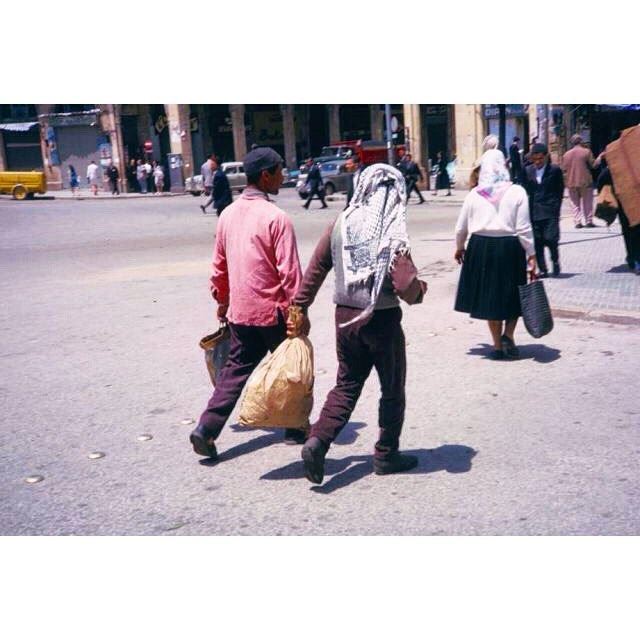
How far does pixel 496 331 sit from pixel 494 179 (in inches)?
50.5

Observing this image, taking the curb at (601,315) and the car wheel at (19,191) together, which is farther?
the car wheel at (19,191)

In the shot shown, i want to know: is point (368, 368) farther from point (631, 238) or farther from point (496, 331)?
point (631, 238)

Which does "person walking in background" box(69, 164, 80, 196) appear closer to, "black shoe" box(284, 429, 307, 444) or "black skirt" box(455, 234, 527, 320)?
"black skirt" box(455, 234, 527, 320)

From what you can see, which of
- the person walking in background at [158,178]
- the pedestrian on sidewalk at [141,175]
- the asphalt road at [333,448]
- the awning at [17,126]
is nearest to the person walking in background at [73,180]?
the pedestrian on sidewalk at [141,175]

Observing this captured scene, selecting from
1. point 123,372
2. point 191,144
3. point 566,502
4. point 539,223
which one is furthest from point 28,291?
point 191,144

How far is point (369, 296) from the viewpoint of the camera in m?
4.02

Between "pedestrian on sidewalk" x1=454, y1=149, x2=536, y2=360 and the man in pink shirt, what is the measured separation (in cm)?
239

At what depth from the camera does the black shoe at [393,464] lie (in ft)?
14.2

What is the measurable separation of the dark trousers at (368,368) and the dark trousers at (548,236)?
6356 mm

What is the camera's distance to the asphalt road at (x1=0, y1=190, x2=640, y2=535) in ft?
12.6

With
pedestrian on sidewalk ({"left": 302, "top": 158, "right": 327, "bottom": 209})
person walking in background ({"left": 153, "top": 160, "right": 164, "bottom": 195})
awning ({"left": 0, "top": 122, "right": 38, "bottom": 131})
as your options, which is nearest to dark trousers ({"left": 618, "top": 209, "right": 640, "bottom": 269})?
pedestrian on sidewalk ({"left": 302, "top": 158, "right": 327, "bottom": 209})

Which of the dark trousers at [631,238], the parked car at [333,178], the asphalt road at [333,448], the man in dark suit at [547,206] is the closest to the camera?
the asphalt road at [333,448]

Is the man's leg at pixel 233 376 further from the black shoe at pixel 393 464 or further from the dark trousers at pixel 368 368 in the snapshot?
the black shoe at pixel 393 464

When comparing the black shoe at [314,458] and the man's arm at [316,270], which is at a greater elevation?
the man's arm at [316,270]
